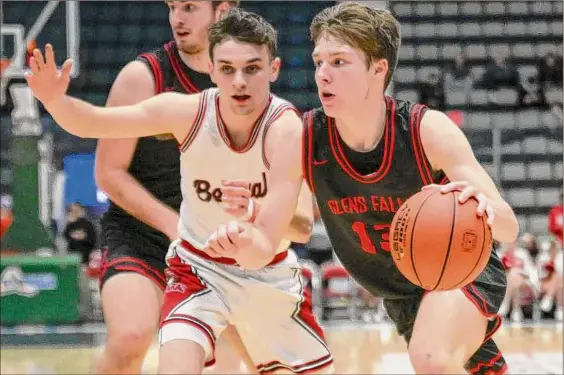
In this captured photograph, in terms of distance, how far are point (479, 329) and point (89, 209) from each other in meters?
8.63

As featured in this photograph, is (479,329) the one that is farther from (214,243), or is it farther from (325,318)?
(325,318)

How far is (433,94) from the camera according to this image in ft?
41.2

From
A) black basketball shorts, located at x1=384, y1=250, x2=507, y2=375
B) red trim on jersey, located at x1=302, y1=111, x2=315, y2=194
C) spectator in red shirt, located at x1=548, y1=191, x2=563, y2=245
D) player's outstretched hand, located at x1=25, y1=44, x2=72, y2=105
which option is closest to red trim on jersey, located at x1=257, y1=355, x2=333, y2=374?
black basketball shorts, located at x1=384, y1=250, x2=507, y2=375

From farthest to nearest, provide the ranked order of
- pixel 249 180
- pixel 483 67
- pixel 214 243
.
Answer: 1. pixel 483 67
2. pixel 249 180
3. pixel 214 243

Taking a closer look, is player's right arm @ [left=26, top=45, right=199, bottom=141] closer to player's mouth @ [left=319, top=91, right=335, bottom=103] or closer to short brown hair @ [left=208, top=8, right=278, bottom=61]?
short brown hair @ [left=208, top=8, right=278, bottom=61]

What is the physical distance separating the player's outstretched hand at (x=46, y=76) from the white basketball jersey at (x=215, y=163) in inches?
24.5

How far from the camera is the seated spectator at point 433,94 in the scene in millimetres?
12459

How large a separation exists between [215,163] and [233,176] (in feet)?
0.29

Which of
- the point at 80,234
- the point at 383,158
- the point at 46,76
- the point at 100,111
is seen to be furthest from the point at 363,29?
the point at 80,234

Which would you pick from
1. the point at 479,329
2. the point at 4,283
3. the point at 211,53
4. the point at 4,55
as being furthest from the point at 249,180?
the point at 4,55

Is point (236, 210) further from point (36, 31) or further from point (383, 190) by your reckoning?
point (36, 31)

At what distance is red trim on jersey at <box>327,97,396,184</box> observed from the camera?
11.8 feet

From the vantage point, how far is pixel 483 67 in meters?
13.6

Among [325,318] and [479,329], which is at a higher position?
[479,329]
